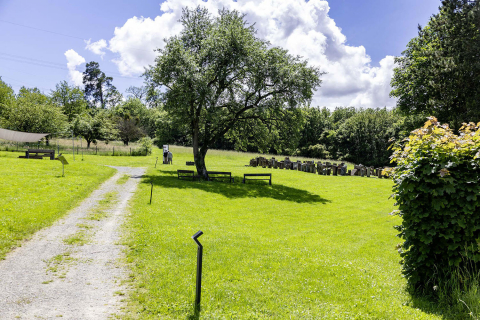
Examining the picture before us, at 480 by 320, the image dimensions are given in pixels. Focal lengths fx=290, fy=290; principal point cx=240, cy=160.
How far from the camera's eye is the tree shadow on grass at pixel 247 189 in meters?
18.8

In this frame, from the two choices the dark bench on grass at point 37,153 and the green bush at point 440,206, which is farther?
the dark bench on grass at point 37,153

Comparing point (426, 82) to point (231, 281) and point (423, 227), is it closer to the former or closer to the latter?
point (423, 227)

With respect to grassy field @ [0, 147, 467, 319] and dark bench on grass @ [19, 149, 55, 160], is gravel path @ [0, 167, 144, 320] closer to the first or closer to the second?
grassy field @ [0, 147, 467, 319]

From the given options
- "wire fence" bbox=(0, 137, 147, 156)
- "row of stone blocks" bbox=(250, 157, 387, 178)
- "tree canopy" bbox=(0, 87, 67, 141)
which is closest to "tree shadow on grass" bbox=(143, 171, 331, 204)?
"row of stone blocks" bbox=(250, 157, 387, 178)

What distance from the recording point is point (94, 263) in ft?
22.6

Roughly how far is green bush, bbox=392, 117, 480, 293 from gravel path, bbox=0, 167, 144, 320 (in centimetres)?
566

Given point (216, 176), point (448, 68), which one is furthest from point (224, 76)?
point (448, 68)

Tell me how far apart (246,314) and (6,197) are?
1248cm

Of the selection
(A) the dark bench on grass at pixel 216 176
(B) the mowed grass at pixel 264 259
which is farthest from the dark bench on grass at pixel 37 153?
(B) the mowed grass at pixel 264 259

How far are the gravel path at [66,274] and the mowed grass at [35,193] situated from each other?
49cm

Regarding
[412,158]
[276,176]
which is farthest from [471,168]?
[276,176]

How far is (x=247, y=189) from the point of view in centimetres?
2091

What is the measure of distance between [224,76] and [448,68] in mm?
21743

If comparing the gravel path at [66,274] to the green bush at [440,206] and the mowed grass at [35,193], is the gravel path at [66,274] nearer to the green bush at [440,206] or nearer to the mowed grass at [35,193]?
Answer: the mowed grass at [35,193]
